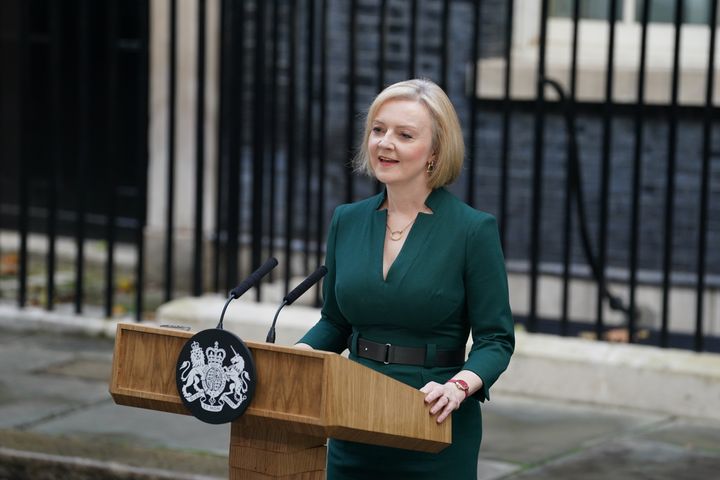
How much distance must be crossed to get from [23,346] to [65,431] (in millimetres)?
1912

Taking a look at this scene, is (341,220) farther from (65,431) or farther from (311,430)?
(65,431)

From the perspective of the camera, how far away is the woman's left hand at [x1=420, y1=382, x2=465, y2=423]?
11.3 ft

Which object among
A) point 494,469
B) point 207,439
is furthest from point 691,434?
point 207,439

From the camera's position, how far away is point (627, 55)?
28.4 ft

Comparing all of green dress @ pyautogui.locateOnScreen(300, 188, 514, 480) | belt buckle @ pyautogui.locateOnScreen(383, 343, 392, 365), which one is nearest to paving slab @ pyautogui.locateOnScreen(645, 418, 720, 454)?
green dress @ pyautogui.locateOnScreen(300, 188, 514, 480)

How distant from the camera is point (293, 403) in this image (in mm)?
3283

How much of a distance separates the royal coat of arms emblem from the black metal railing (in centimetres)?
377

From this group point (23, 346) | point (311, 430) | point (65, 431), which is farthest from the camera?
point (23, 346)

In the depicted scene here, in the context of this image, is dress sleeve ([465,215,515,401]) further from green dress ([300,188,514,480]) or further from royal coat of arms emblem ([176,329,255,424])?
royal coat of arms emblem ([176,329,255,424])

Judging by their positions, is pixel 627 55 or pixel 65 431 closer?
pixel 65 431

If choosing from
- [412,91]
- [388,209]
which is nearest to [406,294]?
[388,209]

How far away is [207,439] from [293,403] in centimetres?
310

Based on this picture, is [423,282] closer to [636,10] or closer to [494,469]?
[494,469]

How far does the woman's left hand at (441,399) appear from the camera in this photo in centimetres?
344
